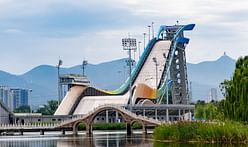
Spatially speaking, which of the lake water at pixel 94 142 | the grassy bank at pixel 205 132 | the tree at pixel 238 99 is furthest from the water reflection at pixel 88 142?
the tree at pixel 238 99

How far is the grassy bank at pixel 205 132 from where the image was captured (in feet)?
177

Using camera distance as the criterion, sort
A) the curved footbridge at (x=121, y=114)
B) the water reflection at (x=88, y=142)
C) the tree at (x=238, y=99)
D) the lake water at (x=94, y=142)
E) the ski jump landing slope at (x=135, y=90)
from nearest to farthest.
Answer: the lake water at (x=94, y=142), the tree at (x=238, y=99), the water reflection at (x=88, y=142), the curved footbridge at (x=121, y=114), the ski jump landing slope at (x=135, y=90)

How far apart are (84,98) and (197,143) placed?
107m

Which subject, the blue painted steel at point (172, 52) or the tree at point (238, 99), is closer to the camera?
the tree at point (238, 99)

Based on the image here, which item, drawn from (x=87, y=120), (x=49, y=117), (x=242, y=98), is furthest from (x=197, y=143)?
(x=49, y=117)

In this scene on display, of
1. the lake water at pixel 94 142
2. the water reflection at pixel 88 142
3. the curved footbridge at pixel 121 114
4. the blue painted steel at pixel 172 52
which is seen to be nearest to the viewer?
the lake water at pixel 94 142

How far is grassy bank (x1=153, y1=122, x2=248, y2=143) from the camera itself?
54.0m

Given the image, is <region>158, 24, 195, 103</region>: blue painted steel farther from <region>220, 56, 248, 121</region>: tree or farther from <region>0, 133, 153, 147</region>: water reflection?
<region>220, 56, 248, 121</region>: tree

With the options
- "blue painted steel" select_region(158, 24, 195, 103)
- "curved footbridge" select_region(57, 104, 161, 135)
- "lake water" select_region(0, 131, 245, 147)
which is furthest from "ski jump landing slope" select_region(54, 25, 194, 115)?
"lake water" select_region(0, 131, 245, 147)

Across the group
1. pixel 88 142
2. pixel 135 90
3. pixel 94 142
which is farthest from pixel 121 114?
pixel 135 90

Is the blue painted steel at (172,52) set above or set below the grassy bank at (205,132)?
above

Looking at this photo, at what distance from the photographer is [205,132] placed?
56500 mm

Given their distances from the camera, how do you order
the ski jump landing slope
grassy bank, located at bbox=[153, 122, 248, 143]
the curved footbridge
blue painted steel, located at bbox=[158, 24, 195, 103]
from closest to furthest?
grassy bank, located at bbox=[153, 122, 248, 143] < the curved footbridge < the ski jump landing slope < blue painted steel, located at bbox=[158, 24, 195, 103]

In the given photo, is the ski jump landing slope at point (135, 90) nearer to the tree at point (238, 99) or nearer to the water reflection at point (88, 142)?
the water reflection at point (88, 142)
